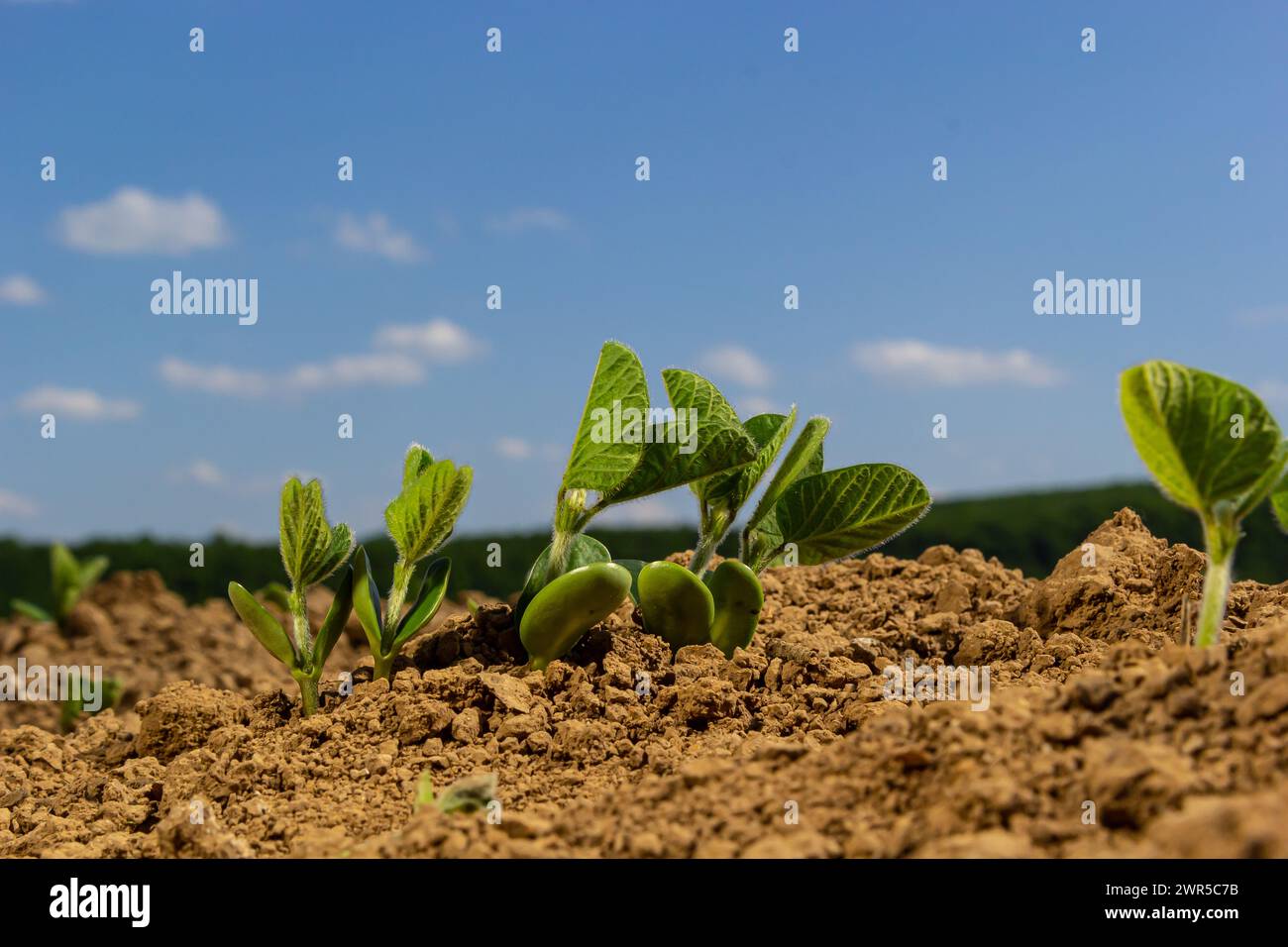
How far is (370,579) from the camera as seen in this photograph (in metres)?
2.98

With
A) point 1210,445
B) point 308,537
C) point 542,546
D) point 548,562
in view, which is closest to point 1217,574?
point 1210,445

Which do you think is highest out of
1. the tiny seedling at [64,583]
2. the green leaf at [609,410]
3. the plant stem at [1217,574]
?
the green leaf at [609,410]

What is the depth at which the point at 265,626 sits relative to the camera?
295 centimetres

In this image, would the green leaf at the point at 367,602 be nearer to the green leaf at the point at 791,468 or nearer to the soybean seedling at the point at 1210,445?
the green leaf at the point at 791,468

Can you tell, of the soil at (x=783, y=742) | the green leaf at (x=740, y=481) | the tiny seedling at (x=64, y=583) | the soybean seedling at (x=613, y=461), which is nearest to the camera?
the soil at (x=783, y=742)

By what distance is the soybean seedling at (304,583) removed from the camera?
9.40 feet

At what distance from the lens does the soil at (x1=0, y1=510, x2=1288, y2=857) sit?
156 cm

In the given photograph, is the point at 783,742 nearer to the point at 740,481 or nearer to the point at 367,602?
the point at 740,481

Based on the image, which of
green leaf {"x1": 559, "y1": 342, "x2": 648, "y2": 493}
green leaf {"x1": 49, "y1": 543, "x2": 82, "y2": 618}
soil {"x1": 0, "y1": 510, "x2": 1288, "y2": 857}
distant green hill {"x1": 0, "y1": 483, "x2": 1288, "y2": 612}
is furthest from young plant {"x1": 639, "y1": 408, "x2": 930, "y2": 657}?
distant green hill {"x1": 0, "y1": 483, "x2": 1288, "y2": 612}

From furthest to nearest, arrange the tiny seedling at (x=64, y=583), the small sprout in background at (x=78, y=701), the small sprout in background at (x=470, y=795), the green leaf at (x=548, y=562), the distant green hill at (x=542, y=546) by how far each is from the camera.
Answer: the distant green hill at (x=542, y=546)
the tiny seedling at (x=64, y=583)
the small sprout in background at (x=78, y=701)
the green leaf at (x=548, y=562)
the small sprout in background at (x=470, y=795)

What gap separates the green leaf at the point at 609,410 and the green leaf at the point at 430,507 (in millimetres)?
324

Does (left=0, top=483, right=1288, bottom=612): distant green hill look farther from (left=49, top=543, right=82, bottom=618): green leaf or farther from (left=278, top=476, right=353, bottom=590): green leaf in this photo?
(left=278, top=476, right=353, bottom=590): green leaf

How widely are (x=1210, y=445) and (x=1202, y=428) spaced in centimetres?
3

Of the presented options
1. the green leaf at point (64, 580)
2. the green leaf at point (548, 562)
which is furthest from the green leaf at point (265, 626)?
the green leaf at point (64, 580)
